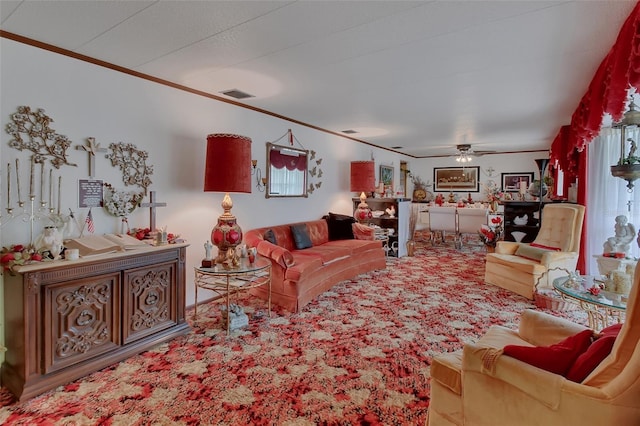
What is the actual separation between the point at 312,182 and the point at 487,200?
582cm

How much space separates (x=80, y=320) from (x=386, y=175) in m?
6.92

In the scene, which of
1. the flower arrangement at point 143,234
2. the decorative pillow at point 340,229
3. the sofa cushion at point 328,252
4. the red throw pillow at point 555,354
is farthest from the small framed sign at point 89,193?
the decorative pillow at point 340,229

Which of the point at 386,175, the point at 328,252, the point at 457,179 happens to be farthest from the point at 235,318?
the point at 457,179

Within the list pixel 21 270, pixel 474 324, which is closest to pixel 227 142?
pixel 21 270

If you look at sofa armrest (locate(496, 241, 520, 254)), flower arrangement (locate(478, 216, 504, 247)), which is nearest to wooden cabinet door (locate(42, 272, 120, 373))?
sofa armrest (locate(496, 241, 520, 254))

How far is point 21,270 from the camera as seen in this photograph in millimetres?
1992

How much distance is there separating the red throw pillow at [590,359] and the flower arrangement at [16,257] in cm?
287

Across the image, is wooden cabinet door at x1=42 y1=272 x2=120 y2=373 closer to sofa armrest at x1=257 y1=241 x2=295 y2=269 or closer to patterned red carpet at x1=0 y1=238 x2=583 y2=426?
patterned red carpet at x1=0 y1=238 x2=583 y2=426

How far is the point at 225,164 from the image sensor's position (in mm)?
3162

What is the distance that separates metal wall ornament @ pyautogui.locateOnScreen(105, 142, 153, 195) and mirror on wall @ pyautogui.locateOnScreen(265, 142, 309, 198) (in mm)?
1666

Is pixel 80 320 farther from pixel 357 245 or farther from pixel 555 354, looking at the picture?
pixel 357 245

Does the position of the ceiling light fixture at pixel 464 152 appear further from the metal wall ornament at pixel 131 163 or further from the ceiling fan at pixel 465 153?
the metal wall ornament at pixel 131 163

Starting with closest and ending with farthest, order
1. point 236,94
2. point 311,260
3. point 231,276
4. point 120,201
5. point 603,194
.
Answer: point 120,201
point 231,276
point 236,94
point 311,260
point 603,194

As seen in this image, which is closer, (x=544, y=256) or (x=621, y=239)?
(x=621, y=239)
